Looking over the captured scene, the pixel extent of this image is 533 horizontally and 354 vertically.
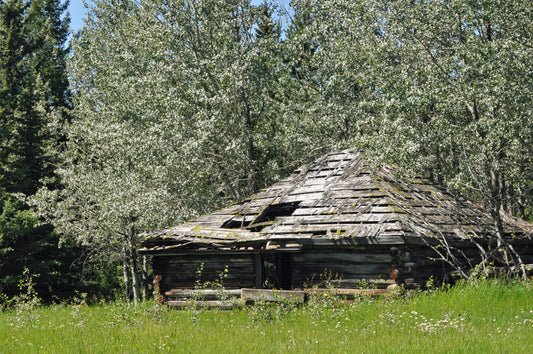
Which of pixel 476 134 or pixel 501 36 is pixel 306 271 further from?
pixel 501 36

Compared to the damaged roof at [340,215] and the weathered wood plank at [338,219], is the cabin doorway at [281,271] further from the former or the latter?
the weathered wood plank at [338,219]

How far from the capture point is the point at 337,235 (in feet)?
45.6

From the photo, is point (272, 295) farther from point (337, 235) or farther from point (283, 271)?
point (283, 271)

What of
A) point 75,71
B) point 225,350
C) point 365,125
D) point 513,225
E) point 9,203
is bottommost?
point 225,350

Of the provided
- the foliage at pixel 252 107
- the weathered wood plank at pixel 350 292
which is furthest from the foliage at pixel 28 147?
the weathered wood plank at pixel 350 292

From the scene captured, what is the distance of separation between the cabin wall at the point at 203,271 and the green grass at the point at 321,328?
2700 mm

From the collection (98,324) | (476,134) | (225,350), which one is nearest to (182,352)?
(225,350)

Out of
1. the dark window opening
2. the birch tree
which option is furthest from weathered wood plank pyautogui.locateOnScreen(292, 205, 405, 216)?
the birch tree

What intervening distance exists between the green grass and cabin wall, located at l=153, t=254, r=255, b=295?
270 cm

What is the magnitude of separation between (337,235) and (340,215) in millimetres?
977

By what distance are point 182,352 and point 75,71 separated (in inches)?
861

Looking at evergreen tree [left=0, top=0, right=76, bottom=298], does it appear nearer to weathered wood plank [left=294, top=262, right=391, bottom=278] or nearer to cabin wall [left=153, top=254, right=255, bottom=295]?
cabin wall [left=153, top=254, right=255, bottom=295]

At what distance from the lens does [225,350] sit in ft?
27.7

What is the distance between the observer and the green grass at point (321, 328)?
843cm
